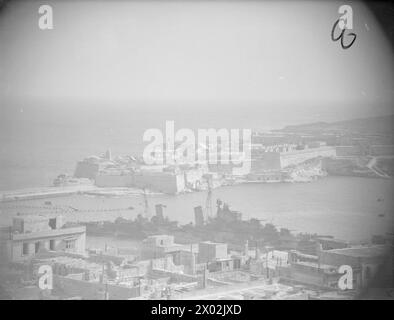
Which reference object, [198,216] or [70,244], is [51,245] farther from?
[198,216]

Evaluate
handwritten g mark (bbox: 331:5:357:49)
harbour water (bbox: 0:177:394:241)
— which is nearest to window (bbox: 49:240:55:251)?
harbour water (bbox: 0:177:394:241)

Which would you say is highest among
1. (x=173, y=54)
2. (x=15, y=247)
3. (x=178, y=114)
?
(x=173, y=54)

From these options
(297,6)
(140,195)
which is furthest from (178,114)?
(297,6)

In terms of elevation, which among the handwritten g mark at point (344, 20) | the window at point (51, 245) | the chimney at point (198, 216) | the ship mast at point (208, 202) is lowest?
the window at point (51, 245)

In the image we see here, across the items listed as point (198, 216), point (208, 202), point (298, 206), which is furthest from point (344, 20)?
point (198, 216)

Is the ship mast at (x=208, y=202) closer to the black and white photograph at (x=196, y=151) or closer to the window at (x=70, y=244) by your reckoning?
the black and white photograph at (x=196, y=151)

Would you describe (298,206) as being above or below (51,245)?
above

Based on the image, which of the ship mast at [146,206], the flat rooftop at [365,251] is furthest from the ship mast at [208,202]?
the flat rooftop at [365,251]
